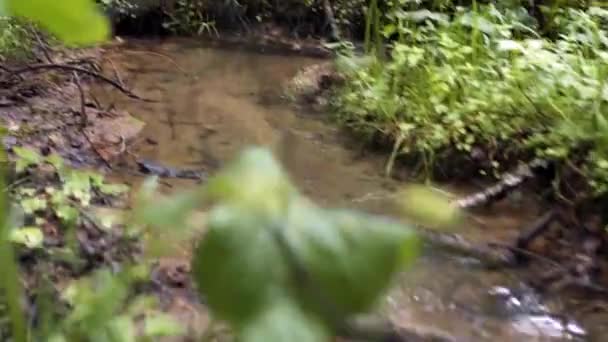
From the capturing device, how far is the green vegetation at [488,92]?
3.19 meters

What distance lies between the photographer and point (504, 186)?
3307mm

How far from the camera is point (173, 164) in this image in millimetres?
3676

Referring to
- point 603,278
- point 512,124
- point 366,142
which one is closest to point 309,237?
point 603,278

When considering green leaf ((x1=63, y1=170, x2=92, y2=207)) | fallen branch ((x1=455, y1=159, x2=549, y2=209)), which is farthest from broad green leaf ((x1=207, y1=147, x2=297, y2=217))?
fallen branch ((x1=455, y1=159, x2=549, y2=209))

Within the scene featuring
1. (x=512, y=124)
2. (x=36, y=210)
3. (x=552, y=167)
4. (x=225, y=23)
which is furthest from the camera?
(x=225, y=23)

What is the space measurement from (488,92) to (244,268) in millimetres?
3306

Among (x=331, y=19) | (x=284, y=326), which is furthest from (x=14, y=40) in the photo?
(x=284, y=326)

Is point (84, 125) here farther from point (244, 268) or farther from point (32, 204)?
point (244, 268)

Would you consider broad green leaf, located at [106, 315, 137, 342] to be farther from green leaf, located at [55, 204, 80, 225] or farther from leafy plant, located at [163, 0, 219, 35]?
leafy plant, located at [163, 0, 219, 35]

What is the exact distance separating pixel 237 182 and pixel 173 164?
311cm

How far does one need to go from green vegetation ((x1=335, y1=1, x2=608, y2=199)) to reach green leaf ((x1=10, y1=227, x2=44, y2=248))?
73.3 inches

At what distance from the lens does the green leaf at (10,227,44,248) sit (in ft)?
6.90

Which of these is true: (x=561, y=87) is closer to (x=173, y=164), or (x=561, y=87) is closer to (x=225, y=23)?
(x=173, y=164)

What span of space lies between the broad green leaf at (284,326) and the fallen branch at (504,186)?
269 centimetres
